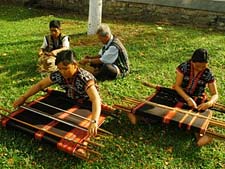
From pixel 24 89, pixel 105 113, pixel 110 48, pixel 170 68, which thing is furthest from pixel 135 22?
pixel 105 113

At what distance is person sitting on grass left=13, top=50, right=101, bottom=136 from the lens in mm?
4145

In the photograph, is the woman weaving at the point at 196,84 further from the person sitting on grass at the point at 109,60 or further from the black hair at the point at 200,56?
the person sitting on grass at the point at 109,60

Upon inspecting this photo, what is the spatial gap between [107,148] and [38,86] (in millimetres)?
1194

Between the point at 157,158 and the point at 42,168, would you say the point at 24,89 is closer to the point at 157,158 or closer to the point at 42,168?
the point at 42,168

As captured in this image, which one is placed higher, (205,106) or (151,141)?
(205,106)

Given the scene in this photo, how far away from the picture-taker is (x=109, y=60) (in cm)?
616

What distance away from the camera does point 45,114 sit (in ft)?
14.6

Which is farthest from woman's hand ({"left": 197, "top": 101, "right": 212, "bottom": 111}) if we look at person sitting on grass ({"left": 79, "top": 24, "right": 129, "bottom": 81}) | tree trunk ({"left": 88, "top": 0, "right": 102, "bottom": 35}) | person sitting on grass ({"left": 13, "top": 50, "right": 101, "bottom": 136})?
tree trunk ({"left": 88, "top": 0, "right": 102, "bottom": 35})

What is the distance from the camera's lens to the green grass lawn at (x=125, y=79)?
4.17 m

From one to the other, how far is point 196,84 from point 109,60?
1.75 m

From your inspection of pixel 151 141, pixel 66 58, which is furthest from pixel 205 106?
pixel 66 58

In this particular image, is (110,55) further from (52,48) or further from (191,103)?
(191,103)

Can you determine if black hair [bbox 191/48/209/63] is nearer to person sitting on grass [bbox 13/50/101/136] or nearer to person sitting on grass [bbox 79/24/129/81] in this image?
person sitting on grass [bbox 13/50/101/136]

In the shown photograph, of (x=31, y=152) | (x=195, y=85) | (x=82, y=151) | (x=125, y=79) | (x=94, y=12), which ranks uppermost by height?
(x=94, y=12)
